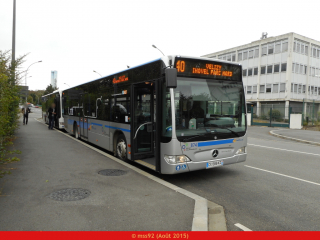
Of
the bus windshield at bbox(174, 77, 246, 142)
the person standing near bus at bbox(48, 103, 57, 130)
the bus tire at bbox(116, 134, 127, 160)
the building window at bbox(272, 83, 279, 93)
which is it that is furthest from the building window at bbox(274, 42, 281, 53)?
the bus tire at bbox(116, 134, 127, 160)

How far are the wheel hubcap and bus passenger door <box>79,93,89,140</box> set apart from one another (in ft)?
12.6

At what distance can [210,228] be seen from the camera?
3887 mm

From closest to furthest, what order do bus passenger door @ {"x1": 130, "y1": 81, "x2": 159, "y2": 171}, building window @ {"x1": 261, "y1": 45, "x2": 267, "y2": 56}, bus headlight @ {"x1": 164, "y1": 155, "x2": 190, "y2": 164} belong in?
bus headlight @ {"x1": 164, "y1": 155, "x2": 190, "y2": 164}
bus passenger door @ {"x1": 130, "y1": 81, "x2": 159, "y2": 171}
building window @ {"x1": 261, "y1": 45, "x2": 267, "y2": 56}

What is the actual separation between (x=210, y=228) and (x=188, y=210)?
0.58 m

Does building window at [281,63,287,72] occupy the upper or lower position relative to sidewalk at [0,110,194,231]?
upper

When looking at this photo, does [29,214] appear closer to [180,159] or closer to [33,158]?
[180,159]

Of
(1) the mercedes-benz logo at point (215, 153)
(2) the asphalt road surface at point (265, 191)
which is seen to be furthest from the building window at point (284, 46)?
(1) the mercedes-benz logo at point (215, 153)

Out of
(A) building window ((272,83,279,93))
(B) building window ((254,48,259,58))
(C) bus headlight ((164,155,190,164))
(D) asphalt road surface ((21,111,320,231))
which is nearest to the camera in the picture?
(D) asphalt road surface ((21,111,320,231))

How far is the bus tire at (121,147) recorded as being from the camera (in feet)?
26.6

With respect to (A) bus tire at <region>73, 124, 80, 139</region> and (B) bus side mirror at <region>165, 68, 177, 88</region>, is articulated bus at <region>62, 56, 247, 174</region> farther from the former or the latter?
(A) bus tire at <region>73, 124, 80, 139</region>

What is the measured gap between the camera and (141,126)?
288 inches

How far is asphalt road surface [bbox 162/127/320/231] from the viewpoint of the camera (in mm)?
4219

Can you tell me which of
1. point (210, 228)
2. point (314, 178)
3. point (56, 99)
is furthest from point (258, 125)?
point (210, 228)

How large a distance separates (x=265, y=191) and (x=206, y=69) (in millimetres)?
3079
